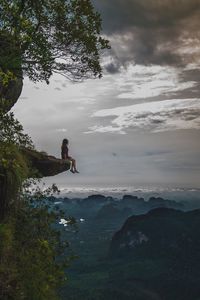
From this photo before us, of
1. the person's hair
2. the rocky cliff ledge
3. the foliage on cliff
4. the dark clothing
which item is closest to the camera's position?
the foliage on cliff

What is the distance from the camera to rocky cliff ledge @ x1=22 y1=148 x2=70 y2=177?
29.4 metres

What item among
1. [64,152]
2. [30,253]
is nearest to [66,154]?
[64,152]

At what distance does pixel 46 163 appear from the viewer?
99.4 ft

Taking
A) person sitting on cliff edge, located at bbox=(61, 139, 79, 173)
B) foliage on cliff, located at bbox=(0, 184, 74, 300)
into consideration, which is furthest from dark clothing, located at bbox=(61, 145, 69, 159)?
foliage on cliff, located at bbox=(0, 184, 74, 300)

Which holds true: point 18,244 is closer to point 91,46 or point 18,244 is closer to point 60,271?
point 60,271

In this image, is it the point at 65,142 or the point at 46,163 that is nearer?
the point at 46,163

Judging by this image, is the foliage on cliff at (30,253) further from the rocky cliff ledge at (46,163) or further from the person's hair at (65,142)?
the person's hair at (65,142)

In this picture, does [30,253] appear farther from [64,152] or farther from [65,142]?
[65,142]

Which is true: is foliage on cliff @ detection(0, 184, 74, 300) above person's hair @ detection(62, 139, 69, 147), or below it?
below

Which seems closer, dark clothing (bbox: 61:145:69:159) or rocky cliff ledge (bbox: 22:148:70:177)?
rocky cliff ledge (bbox: 22:148:70:177)

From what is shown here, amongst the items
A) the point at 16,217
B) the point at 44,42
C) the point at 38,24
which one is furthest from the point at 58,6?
the point at 16,217

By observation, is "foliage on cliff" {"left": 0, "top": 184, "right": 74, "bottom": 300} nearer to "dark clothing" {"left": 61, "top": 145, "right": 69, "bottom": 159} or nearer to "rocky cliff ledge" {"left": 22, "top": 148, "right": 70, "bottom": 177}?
"rocky cliff ledge" {"left": 22, "top": 148, "right": 70, "bottom": 177}

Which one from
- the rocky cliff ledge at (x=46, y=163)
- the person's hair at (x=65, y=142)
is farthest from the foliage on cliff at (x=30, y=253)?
the person's hair at (x=65, y=142)

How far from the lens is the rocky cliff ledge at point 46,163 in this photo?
29419 mm
